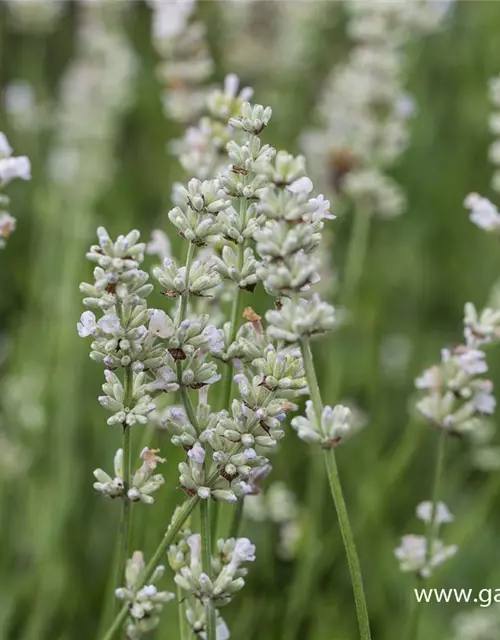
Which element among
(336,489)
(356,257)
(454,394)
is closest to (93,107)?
(356,257)

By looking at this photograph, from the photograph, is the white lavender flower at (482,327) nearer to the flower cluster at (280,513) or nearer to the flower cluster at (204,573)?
the flower cluster at (204,573)

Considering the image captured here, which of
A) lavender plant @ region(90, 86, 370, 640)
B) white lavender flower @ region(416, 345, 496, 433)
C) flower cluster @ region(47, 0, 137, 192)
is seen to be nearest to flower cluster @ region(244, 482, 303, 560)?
white lavender flower @ region(416, 345, 496, 433)

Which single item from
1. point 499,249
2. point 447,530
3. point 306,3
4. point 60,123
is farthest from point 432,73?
point 447,530

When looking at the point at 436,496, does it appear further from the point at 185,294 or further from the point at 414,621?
the point at 185,294

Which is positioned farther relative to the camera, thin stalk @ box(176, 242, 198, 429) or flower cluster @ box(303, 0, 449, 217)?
flower cluster @ box(303, 0, 449, 217)

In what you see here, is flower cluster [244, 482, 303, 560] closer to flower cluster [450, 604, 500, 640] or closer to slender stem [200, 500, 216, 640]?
flower cluster [450, 604, 500, 640]

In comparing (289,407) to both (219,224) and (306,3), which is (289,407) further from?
(306,3)

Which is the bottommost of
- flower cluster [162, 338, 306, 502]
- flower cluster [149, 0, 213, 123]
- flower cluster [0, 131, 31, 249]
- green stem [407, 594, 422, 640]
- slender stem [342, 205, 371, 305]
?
green stem [407, 594, 422, 640]
